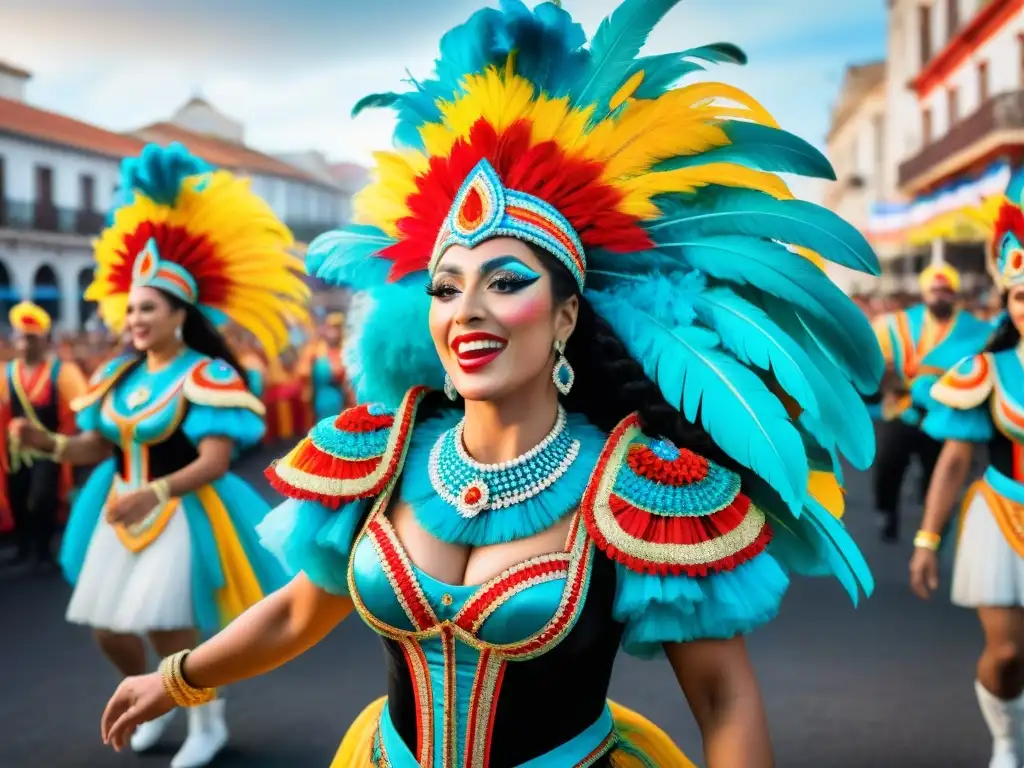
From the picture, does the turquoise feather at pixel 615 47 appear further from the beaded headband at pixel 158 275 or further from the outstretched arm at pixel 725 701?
the beaded headband at pixel 158 275

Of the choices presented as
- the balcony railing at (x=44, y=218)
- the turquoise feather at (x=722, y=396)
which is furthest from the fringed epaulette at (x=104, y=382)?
the balcony railing at (x=44, y=218)

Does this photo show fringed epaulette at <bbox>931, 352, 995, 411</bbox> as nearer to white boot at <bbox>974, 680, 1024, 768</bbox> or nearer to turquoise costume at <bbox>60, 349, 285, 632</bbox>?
white boot at <bbox>974, 680, 1024, 768</bbox>

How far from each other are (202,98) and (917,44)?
21.0m

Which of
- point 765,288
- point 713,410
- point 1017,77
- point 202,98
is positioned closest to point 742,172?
point 765,288

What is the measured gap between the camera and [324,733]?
4.64 metres

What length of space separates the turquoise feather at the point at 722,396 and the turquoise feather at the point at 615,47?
1.38 feet

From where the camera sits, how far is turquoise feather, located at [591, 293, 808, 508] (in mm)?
1918

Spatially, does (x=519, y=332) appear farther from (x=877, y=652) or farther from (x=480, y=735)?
(x=877, y=652)

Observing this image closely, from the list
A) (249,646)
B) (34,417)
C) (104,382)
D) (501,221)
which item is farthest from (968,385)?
(34,417)

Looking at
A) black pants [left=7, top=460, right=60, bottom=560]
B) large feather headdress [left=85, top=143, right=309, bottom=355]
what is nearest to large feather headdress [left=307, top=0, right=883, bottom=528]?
large feather headdress [left=85, top=143, right=309, bottom=355]

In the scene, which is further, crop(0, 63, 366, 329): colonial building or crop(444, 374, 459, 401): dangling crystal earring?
crop(0, 63, 366, 329): colonial building

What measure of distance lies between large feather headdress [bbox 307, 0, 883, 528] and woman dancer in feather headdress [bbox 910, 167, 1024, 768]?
6.54ft

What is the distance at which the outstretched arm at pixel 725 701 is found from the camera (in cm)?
188

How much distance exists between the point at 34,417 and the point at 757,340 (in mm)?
6943
